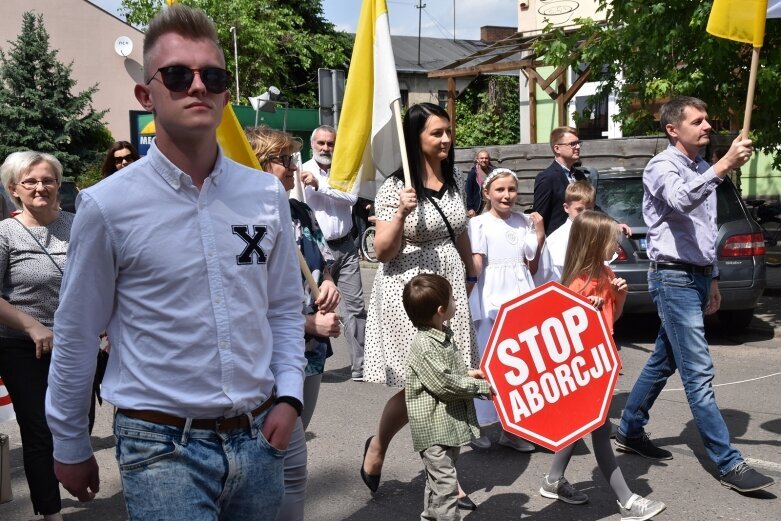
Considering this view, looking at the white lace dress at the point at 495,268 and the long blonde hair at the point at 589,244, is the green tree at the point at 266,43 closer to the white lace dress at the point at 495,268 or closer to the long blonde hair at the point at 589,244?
the white lace dress at the point at 495,268

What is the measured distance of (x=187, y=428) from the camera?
2.40 meters

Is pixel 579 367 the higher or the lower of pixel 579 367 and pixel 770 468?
the higher

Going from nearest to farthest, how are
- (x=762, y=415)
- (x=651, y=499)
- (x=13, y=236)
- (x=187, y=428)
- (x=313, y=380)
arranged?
(x=187, y=428) < (x=313, y=380) < (x=13, y=236) < (x=651, y=499) < (x=762, y=415)

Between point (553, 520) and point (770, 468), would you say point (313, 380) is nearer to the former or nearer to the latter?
point (553, 520)

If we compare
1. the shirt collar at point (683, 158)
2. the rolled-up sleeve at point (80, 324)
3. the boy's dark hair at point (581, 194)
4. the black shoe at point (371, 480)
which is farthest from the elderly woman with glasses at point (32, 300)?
the boy's dark hair at point (581, 194)

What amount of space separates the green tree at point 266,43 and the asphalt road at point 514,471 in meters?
32.7

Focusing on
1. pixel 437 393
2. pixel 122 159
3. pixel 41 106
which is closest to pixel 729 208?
pixel 122 159

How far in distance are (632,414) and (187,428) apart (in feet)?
12.8

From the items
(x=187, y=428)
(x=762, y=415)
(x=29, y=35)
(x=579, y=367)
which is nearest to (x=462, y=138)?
(x=29, y=35)

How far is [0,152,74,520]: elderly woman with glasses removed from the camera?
469cm

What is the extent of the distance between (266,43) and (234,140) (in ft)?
124

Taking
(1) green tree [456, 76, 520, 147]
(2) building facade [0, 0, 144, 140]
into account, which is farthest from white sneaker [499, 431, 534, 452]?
(2) building facade [0, 0, 144, 140]

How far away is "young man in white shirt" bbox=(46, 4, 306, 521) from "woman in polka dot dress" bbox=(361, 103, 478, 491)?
8.12ft

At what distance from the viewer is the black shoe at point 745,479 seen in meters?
5.07
